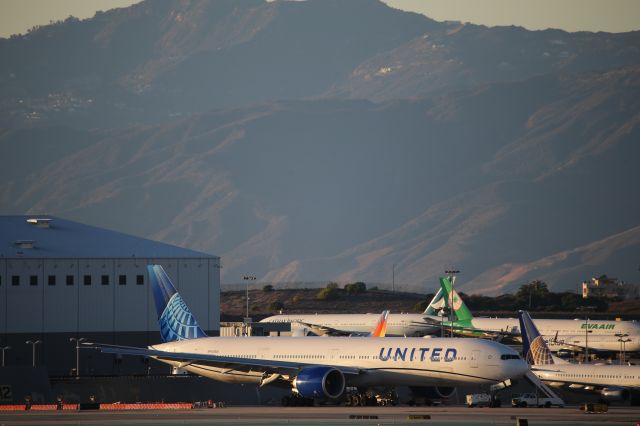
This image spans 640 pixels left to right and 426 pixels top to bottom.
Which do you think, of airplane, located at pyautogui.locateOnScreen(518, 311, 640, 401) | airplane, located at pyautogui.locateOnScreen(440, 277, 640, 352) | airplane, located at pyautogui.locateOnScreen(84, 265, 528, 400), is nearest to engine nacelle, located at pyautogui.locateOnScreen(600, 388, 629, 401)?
airplane, located at pyautogui.locateOnScreen(518, 311, 640, 401)

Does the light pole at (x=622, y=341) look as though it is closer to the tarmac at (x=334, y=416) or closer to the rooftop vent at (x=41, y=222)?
the tarmac at (x=334, y=416)

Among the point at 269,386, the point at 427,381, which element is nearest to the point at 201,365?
the point at 269,386

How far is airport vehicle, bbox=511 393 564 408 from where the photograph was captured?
84812 mm

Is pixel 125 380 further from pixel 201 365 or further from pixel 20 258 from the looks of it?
pixel 20 258

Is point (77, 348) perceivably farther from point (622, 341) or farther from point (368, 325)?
point (368, 325)

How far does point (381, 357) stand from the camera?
80.4 meters

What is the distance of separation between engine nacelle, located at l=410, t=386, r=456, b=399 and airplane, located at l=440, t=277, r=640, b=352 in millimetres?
56671

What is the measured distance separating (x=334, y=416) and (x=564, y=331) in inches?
3376

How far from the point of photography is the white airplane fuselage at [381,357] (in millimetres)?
77188

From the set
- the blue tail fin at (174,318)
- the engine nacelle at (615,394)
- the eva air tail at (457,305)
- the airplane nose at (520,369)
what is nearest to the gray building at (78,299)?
the blue tail fin at (174,318)

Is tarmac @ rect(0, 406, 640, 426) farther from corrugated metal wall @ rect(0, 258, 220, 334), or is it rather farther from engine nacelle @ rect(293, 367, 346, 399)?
corrugated metal wall @ rect(0, 258, 220, 334)

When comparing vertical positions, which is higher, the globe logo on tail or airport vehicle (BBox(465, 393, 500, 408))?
the globe logo on tail

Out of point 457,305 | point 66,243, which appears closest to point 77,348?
point 66,243

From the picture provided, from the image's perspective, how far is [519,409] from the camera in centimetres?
8088
